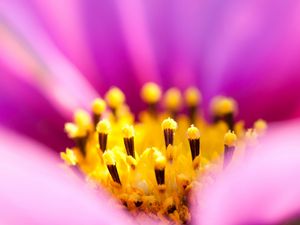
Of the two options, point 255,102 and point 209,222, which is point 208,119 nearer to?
point 255,102

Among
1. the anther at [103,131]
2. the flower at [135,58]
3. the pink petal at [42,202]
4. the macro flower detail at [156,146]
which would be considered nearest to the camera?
the pink petal at [42,202]

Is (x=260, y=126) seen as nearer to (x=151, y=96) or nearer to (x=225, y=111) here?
(x=225, y=111)

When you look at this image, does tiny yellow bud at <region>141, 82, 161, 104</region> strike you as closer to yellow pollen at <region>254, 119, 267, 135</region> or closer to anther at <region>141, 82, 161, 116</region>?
anther at <region>141, 82, 161, 116</region>

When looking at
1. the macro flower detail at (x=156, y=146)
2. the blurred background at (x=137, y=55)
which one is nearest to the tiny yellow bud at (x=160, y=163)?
the macro flower detail at (x=156, y=146)

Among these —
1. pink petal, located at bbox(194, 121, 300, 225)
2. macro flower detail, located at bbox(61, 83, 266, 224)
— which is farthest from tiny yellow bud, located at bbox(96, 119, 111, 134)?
pink petal, located at bbox(194, 121, 300, 225)

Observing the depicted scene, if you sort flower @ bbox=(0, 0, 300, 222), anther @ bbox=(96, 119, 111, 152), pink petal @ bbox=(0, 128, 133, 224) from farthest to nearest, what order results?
flower @ bbox=(0, 0, 300, 222) → anther @ bbox=(96, 119, 111, 152) → pink petal @ bbox=(0, 128, 133, 224)

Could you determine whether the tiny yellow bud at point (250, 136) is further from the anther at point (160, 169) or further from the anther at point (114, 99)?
the anther at point (114, 99)

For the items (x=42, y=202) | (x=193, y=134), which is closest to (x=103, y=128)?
(x=193, y=134)
